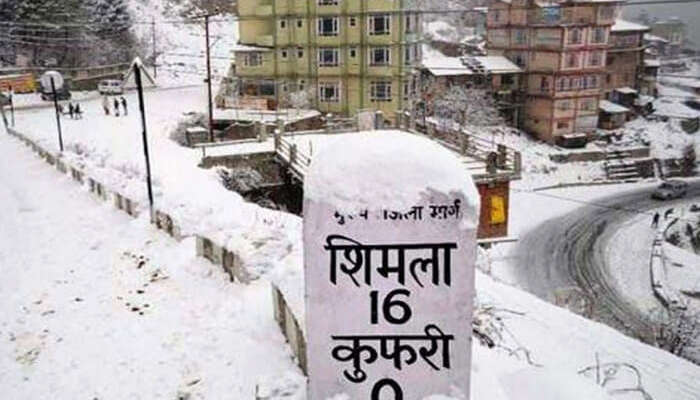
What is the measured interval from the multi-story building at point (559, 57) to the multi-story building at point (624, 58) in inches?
275

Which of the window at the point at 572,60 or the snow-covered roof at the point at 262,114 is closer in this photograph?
the snow-covered roof at the point at 262,114

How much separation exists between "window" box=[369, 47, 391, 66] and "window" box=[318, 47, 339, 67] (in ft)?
8.04

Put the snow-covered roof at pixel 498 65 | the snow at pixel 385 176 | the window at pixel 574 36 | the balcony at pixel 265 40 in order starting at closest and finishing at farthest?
the snow at pixel 385 176 → the balcony at pixel 265 40 → the window at pixel 574 36 → the snow-covered roof at pixel 498 65

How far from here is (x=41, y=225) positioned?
1389cm

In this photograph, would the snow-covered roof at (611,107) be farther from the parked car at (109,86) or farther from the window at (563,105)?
the parked car at (109,86)

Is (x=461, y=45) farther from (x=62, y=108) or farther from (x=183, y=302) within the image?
(x=183, y=302)

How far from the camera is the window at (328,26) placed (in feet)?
125

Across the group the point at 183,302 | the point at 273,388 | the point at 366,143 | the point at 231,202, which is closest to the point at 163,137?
the point at 231,202

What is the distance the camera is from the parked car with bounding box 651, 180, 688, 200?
3997cm

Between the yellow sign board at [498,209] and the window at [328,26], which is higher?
the window at [328,26]

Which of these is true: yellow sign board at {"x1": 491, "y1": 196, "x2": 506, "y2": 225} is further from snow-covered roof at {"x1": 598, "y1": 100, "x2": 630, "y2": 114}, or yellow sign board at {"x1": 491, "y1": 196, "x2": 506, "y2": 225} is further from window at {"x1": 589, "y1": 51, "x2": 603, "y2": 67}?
snow-covered roof at {"x1": 598, "y1": 100, "x2": 630, "y2": 114}

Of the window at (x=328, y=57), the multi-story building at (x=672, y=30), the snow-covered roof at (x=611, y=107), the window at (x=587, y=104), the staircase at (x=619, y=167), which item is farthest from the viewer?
the multi-story building at (x=672, y=30)

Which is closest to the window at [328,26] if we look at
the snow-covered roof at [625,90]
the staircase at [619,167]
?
the staircase at [619,167]

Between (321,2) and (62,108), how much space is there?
1855 cm
